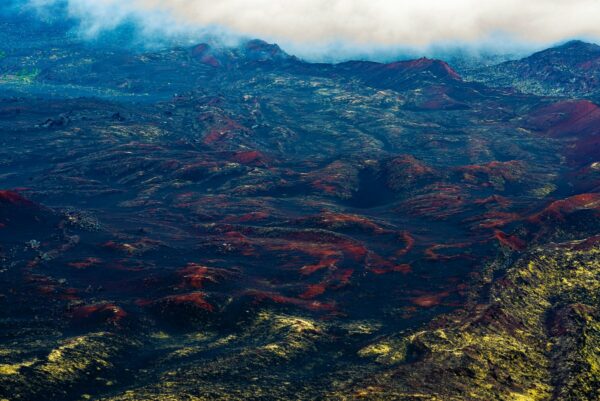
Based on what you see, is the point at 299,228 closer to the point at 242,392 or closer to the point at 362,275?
the point at 362,275

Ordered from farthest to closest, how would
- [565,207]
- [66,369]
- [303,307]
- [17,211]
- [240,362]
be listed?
[565,207] → [17,211] → [303,307] → [240,362] → [66,369]

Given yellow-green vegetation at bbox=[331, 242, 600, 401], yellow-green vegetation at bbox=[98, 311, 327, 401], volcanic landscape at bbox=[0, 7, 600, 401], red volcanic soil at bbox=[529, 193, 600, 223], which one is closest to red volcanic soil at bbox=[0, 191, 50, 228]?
volcanic landscape at bbox=[0, 7, 600, 401]

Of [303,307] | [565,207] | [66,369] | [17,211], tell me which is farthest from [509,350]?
[17,211]

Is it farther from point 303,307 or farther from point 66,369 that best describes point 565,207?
point 66,369

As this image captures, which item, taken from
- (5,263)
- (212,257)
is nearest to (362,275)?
(212,257)

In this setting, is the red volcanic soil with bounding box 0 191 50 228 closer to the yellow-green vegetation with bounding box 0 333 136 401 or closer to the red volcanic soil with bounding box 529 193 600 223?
the yellow-green vegetation with bounding box 0 333 136 401

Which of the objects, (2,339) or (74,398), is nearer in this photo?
(74,398)

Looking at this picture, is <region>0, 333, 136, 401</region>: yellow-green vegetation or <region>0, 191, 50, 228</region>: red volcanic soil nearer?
<region>0, 333, 136, 401</region>: yellow-green vegetation

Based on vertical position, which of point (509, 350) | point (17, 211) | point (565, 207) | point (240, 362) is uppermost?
point (17, 211)
